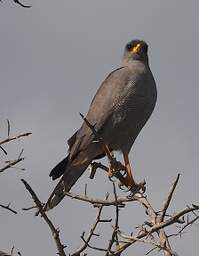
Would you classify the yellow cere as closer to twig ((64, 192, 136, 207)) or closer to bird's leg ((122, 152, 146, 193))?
bird's leg ((122, 152, 146, 193))

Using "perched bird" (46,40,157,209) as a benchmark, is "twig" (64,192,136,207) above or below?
below

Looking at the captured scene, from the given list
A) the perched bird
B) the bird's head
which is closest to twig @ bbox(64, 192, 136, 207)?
the perched bird

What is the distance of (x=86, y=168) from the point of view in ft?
25.0

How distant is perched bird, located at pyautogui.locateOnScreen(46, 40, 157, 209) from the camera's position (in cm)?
746

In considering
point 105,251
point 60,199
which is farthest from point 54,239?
point 60,199

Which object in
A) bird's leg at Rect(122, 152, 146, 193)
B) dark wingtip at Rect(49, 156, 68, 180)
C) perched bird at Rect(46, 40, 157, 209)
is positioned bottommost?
bird's leg at Rect(122, 152, 146, 193)

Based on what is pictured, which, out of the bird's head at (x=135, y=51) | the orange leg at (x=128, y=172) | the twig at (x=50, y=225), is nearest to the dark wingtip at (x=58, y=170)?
the orange leg at (x=128, y=172)

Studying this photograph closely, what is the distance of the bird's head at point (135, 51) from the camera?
870 cm

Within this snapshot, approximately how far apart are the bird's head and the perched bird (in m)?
0.79

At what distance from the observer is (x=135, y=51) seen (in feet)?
29.0

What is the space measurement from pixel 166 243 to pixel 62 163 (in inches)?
147

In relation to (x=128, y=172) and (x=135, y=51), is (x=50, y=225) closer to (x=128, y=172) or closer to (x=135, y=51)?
(x=128, y=172)


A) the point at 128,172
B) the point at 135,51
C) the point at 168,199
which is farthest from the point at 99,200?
the point at 135,51

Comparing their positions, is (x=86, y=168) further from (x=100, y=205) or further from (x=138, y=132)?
(x=100, y=205)
